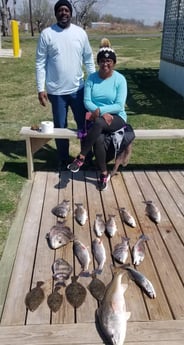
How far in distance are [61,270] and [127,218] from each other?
1.00 meters

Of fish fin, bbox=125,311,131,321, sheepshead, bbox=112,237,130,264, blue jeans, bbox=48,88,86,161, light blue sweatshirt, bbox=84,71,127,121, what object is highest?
light blue sweatshirt, bbox=84,71,127,121

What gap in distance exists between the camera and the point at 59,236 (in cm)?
337

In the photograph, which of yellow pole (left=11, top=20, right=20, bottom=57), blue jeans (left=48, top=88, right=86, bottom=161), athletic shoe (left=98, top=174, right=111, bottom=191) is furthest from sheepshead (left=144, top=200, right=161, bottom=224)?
yellow pole (left=11, top=20, right=20, bottom=57)

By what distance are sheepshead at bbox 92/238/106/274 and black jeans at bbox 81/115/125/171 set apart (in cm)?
123

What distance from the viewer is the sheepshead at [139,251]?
122 inches

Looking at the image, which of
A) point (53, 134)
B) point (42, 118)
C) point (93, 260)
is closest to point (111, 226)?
point (93, 260)

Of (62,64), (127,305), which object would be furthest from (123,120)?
(127,305)

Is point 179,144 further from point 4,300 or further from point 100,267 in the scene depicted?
point 4,300

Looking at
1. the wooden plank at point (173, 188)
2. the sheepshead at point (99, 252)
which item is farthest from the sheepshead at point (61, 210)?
the wooden plank at point (173, 188)

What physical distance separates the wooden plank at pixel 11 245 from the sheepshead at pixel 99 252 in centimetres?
70

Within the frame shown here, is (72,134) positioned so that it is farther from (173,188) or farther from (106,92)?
(173,188)

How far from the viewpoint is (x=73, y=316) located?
2531mm

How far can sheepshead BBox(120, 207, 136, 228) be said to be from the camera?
11.9 feet

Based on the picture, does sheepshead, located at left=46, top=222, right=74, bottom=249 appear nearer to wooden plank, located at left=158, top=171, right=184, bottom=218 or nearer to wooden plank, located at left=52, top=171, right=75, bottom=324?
wooden plank, located at left=52, top=171, right=75, bottom=324
